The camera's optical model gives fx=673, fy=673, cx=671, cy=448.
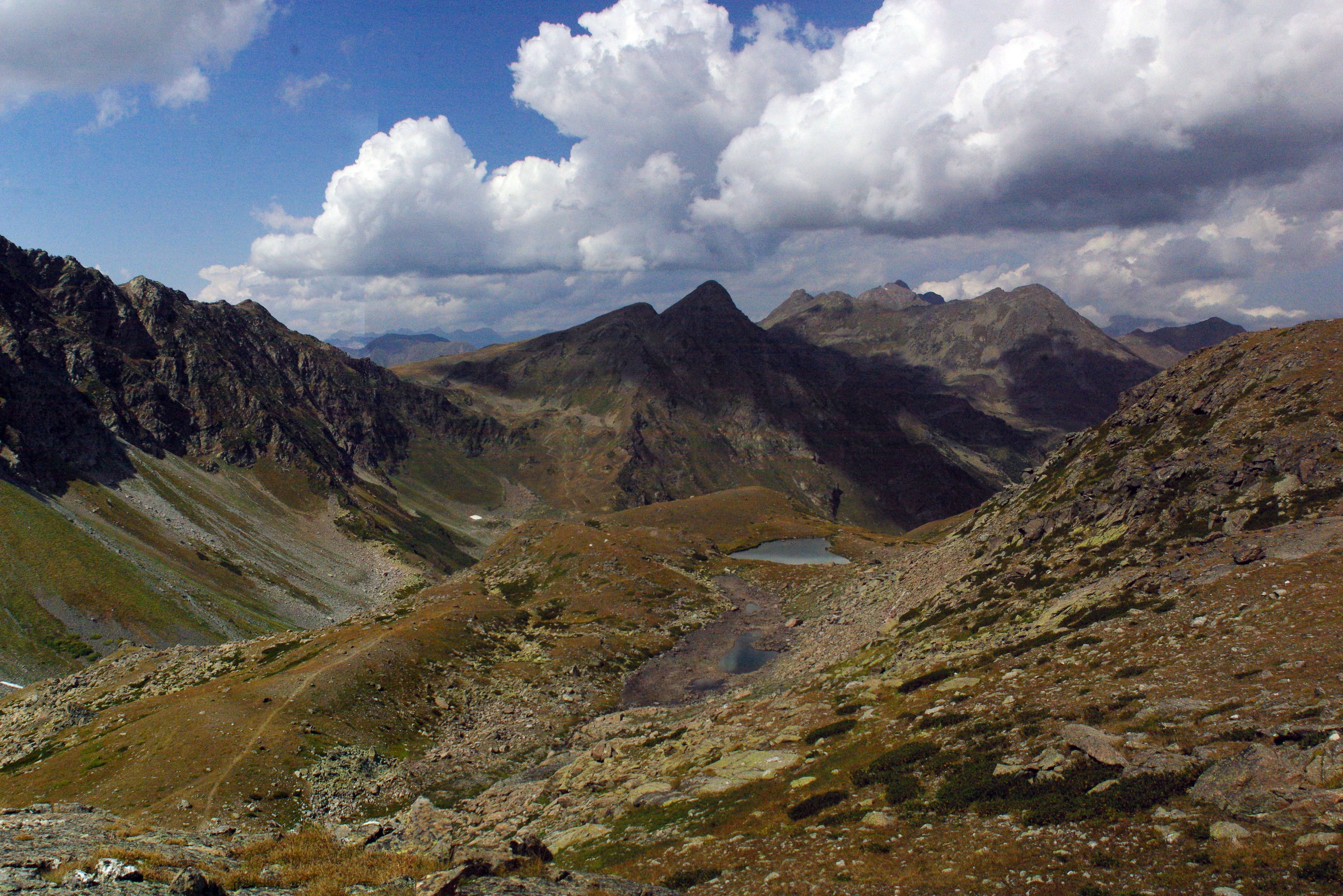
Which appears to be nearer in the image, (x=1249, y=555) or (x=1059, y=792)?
(x=1059, y=792)

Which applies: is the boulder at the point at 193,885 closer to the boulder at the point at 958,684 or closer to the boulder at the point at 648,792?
the boulder at the point at 648,792

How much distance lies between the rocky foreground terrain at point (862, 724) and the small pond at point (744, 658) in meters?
1.22

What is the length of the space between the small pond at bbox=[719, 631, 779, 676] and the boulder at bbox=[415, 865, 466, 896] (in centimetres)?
6609

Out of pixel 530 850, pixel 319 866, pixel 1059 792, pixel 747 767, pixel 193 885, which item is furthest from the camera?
pixel 747 767

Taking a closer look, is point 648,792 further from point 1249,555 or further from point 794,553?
point 794,553

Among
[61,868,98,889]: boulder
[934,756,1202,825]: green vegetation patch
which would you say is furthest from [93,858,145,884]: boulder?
[934,756,1202,825]: green vegetation patch

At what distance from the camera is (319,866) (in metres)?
22.4

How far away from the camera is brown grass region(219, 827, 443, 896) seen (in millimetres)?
21047

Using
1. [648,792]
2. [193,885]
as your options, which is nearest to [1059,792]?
[648,792]

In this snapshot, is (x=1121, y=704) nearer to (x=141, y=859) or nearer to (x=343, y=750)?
(x=141, y=859)

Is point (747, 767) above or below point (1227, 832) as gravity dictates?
below

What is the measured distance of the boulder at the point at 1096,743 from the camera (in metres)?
24.4

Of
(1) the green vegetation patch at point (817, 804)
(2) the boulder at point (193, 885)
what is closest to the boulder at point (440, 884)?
(2) the boulder at point (193, 885)

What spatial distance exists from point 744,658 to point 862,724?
52.5m
